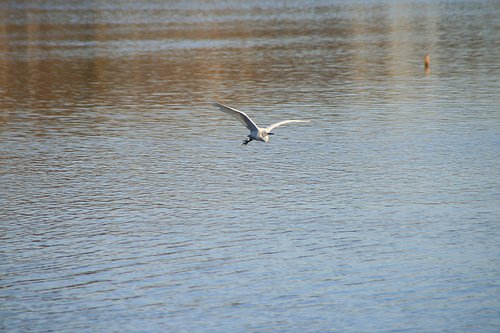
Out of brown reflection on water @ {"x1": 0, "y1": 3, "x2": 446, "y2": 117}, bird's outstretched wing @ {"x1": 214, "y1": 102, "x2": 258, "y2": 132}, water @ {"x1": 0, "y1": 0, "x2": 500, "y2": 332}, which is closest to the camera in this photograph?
water @ {"x1": 0, "y1": 0, "x2": 500, "y2": 332}

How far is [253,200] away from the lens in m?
19.1

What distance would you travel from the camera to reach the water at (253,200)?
13.2 metres

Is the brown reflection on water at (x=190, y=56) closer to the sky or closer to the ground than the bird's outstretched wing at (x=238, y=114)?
closer to the ground

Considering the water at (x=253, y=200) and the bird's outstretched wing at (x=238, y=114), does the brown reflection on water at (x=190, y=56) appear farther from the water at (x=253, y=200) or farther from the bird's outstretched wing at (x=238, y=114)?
the bird's outstretched wing at (x=238, y=114)

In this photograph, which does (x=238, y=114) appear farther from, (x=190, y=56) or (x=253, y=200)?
(x=190, y=56)

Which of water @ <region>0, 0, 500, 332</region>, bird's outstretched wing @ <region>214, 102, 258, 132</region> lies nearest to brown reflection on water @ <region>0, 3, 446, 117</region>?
water @ <region>0, 0, 500, 332</region>

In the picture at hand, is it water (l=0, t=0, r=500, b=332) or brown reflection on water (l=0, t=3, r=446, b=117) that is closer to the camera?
water (l=0, t=0, r=500, b=332)

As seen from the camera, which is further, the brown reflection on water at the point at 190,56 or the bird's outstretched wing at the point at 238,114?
the brown reflection on water at the point at 190,56

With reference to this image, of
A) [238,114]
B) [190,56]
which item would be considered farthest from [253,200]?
[190,56]

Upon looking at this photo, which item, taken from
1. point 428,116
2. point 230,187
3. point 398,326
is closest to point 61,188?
point 230,187

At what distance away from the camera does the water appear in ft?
43.2

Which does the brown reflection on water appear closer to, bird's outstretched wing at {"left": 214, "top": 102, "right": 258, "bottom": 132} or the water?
the water

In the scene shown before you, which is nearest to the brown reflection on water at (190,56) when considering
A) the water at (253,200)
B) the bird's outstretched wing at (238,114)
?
the water at (253,200)

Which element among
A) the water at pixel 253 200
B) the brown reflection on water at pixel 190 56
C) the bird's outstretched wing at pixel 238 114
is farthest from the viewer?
the brown reflection on water at pixel 190 56
